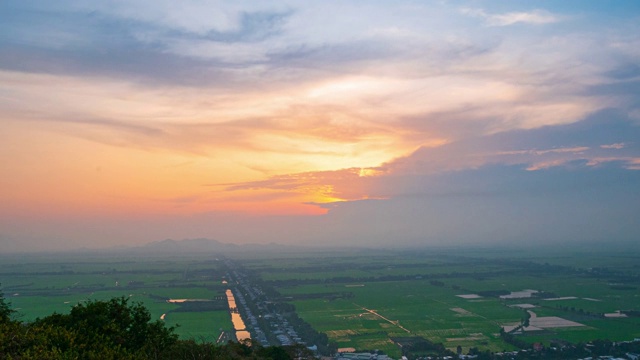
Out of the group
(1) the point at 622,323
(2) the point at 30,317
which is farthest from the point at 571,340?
(2) the point at 30,317

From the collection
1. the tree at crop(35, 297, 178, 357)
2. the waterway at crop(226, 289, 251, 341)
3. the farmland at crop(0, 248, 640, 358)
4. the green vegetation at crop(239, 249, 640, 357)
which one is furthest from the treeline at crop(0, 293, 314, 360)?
the farmland at crop(0, 248, 640, 358)

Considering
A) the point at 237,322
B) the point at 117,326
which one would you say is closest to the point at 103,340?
the point at 117,326

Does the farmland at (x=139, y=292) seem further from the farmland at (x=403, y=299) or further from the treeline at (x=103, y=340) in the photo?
the treeline at (x=103, y=340)

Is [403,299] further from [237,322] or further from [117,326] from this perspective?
[117,326]

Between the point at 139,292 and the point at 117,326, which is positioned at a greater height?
the point at 117,326

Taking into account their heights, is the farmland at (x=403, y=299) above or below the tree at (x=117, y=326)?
below

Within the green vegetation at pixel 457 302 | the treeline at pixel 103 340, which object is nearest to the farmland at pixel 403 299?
the green vegetation at pixel 457 302
